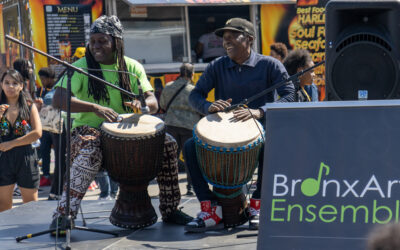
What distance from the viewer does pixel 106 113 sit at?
16.2 feet

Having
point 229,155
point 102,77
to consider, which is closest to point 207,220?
point 229,155

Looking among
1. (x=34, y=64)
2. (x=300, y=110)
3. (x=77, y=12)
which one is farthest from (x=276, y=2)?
(x=300, y=110)

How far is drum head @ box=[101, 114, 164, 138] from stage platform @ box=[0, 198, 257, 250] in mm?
763

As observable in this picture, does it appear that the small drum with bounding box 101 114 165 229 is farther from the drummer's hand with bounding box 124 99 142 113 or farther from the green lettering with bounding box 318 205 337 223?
the green lettering with bounding box 318 205 337 223

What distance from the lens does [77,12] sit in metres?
10.7

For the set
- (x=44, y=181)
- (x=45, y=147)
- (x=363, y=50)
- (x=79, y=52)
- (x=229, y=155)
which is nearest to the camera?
(x=363, y=50)

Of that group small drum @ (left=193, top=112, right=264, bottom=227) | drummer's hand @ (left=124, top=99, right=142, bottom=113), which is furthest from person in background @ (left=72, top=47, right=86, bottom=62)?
small drum @ (left=193, top=112, right=264, bottom=227)

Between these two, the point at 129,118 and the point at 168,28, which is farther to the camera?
the point at 168,28

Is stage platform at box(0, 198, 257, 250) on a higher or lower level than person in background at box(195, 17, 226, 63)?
lower

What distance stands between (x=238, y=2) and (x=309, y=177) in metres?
8.22

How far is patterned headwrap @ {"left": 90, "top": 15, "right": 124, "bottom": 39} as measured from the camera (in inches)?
204

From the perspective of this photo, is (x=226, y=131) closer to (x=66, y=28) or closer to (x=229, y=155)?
(x=229, y=155)

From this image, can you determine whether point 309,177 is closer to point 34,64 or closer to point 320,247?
point 320,247

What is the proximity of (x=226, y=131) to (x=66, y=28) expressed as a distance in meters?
6.48
